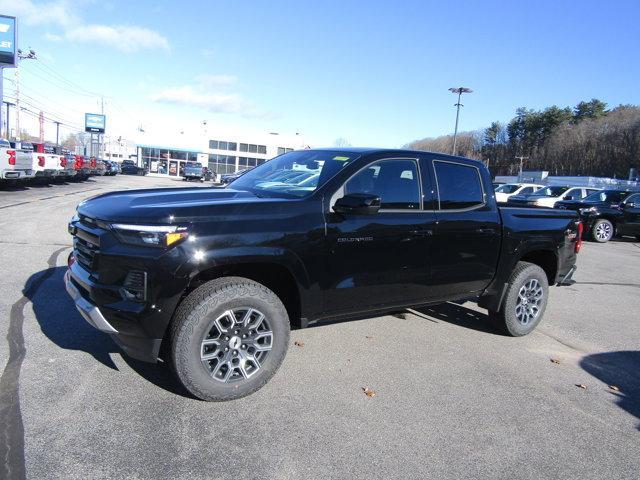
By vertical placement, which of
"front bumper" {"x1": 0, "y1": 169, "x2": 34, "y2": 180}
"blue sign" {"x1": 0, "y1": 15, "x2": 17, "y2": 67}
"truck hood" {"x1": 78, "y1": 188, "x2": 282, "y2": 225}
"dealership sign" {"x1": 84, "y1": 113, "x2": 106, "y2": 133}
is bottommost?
"front bumper" {"x1": 0, "y1": 169, "x2": 34, "y2": 180}

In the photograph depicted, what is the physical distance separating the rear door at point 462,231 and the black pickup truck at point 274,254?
1 centimetres

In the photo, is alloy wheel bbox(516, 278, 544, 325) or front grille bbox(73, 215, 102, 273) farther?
alloy wheel bbox(516, 278, 544, 325)

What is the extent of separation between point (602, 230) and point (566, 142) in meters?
79.6

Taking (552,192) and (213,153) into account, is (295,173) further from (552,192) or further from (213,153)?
(213,153)

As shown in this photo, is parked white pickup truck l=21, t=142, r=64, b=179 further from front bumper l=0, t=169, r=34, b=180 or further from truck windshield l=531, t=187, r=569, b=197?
truck windshield l=531, t=187, r=569, b=197

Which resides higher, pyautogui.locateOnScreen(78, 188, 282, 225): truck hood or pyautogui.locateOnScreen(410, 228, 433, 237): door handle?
pyautogui.locateOnScreen(78, 188, 282, 225): truck hood

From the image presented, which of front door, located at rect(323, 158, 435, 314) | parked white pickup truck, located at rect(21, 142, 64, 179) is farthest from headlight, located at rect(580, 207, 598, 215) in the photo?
parked white pickup truck, located at rect(21, 142, 64, 179)

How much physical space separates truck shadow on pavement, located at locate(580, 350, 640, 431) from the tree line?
3135 inches

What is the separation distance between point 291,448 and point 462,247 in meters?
2.64

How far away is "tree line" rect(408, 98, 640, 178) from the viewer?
7750cm

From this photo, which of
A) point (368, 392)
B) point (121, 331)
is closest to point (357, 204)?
point (368, 392)

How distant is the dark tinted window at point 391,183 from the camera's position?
166 inches

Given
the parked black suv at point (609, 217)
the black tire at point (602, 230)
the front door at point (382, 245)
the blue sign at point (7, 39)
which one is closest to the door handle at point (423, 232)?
the front door at point (382, 245)

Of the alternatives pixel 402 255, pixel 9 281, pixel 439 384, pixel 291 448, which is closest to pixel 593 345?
pixel 439 384
